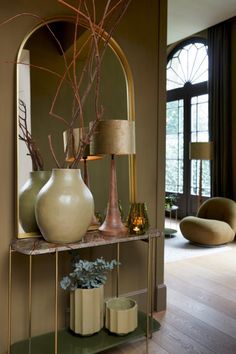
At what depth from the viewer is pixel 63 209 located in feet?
5.62

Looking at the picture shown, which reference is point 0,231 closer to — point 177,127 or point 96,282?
point 96,282

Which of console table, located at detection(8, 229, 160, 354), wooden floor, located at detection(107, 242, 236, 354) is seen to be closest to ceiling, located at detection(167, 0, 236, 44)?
wooden floor, located at detection(107, 242, 236, 354)

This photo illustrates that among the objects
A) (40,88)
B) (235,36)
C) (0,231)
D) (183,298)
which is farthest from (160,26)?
(235,36)

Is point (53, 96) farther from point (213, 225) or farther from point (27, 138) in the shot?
point (213, 225)

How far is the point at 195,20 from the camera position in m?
5.59

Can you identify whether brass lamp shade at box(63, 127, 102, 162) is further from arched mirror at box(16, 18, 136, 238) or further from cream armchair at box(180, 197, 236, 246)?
cream armchair at box(180, 197, 236, 246)

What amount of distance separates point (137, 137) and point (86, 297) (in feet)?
3.83

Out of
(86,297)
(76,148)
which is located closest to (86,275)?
(86,297)

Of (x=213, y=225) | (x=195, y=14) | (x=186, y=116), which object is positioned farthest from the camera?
(x=186, y=116)

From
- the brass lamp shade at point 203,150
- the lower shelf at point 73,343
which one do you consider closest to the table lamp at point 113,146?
the lower shelf at point 73,343

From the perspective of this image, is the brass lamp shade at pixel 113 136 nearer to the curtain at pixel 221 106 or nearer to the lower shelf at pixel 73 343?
the lower shelf at pixel 73 343

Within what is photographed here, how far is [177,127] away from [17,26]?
5278mm

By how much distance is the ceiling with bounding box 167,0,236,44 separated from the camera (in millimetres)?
4965

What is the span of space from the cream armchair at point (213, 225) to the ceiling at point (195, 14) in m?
2.90
